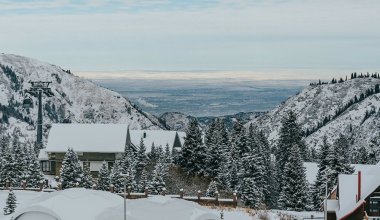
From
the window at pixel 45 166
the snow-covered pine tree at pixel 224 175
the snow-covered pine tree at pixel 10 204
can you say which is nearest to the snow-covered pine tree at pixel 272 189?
the snow-covered pine tree at pixel 224 175

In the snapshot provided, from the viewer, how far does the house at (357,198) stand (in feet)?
194

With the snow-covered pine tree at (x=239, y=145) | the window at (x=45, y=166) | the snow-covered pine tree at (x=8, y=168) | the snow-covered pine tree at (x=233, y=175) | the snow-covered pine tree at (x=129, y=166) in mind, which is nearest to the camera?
the snow-covered pine tree at (x=129, y=166)

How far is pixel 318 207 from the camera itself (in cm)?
7994

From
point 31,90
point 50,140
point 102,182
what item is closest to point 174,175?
point 102,182

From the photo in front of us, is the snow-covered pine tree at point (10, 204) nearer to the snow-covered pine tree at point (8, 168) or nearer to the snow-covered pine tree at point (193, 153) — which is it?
the snow-covered pine tree at point (8, 168)

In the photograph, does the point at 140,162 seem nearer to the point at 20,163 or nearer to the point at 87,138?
the point at 87,138

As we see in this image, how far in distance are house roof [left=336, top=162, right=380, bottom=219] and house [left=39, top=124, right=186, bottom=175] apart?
33871mm

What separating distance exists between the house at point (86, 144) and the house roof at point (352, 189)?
3387 centimetres

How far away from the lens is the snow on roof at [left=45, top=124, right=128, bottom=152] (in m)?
87.5

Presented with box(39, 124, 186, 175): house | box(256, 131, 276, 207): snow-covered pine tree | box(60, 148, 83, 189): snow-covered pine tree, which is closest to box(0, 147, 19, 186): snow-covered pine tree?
box(60, 148, 83, 189): snow-covered pine tree

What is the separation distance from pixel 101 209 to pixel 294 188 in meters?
50.4

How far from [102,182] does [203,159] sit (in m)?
15.6

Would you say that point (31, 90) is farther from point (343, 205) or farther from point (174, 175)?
point (343, 205)

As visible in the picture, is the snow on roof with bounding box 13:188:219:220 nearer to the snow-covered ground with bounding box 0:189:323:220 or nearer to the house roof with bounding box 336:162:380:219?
the snow-covered ground with bounding box 0:189:323:220
